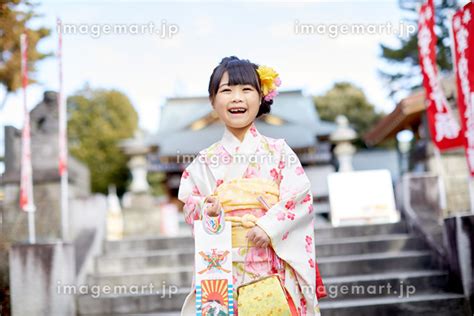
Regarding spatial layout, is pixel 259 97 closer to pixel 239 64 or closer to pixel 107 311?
pixel 239 64

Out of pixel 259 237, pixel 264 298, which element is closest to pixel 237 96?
pixel 259 237

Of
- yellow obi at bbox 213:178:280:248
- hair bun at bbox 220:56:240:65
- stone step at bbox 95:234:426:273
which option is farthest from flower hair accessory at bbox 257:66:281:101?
stone step at bbox 95:234:426:273

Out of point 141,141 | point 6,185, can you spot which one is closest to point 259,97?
point 6,185

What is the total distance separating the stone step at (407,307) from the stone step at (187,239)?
1841 mm

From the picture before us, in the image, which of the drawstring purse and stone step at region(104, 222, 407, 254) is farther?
stone step at region(104, 222, 407, 254)

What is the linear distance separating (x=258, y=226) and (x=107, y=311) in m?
2.74

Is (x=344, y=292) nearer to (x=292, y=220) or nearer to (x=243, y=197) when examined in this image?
(x=292, y=220)

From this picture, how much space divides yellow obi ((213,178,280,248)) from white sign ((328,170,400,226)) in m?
5.50

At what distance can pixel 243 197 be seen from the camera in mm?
3082

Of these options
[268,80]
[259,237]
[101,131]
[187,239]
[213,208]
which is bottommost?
[187,239]

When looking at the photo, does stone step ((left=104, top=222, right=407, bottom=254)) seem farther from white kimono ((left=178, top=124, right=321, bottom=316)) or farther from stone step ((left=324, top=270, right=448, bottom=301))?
white kimono ((left=178, top=124, right=321, bottom=316))

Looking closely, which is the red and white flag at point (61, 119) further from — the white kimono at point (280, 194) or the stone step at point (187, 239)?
the white kimono at point (280, 194)

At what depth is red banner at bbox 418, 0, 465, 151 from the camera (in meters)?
5.52

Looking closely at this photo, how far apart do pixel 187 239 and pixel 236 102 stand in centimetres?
368
